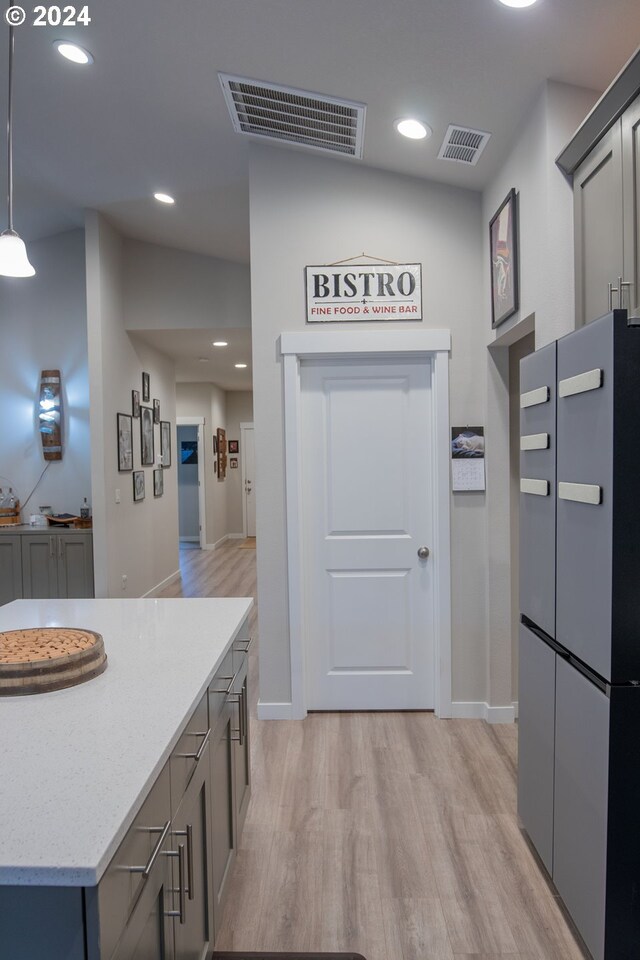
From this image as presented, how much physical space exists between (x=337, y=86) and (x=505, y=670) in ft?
9.53

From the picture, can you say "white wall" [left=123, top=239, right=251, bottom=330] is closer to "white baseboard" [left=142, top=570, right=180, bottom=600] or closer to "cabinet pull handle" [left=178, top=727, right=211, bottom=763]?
"white baseboard" [left=142, top=570, right=180, bottom=600]

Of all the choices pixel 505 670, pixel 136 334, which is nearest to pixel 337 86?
pixel 505 670

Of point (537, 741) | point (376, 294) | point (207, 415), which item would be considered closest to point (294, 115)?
point (376, 294)

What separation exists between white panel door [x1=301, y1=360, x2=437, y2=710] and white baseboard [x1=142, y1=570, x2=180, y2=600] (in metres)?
2.81

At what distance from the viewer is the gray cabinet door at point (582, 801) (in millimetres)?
1524

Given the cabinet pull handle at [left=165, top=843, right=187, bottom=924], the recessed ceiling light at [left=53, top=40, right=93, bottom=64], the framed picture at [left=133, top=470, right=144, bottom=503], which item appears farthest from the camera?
the framed picture at [left=133, top=470, right=144, bottom=503]

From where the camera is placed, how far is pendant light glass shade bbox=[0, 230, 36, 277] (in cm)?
228

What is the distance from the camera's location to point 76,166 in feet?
12.7

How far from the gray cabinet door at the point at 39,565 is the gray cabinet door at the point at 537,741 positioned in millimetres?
3950

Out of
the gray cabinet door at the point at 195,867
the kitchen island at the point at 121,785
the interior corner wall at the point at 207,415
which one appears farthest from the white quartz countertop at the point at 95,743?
the interior corner wall at the point at 207,415

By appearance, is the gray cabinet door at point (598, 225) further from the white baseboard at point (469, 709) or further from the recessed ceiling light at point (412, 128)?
the white baseboard at point (469, 709)

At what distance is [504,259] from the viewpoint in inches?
109

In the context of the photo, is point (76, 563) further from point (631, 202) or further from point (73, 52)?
point (631, 202)

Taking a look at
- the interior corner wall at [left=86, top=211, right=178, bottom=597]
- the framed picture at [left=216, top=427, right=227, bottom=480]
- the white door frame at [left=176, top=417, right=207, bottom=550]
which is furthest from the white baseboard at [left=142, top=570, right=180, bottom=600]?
the framed picture at [left=216, top=427, right=227, bottom=480]
